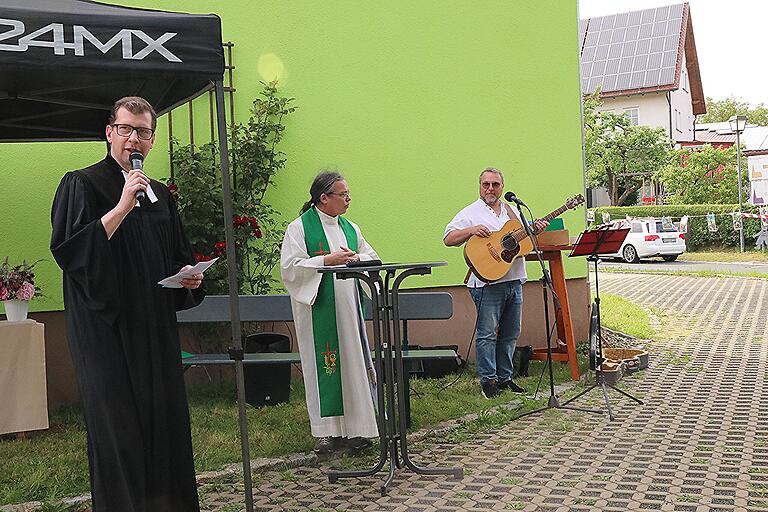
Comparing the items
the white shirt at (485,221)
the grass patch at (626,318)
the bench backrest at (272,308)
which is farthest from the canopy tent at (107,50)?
the grass patch at (626,318)

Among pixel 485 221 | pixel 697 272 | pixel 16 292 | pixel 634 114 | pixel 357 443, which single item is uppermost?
pixel 634 114

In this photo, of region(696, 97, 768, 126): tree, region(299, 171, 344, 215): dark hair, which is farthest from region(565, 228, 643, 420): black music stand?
region(696, 97, 768, 126): tree

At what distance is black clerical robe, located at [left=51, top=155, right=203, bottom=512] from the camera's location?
392 cm

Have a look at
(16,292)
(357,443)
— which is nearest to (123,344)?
(357,443)

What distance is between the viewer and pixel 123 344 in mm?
3992

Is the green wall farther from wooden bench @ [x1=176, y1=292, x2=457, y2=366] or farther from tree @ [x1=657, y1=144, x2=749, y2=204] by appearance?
tree @ [x1=657, y1=144, x2=749, y2=204]

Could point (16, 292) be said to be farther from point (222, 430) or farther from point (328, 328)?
point (328, 328)

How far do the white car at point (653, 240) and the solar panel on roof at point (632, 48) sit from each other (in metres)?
16.8

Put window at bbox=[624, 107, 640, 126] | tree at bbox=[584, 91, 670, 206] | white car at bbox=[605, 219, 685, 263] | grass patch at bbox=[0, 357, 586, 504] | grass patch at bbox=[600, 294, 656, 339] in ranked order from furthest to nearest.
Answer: window at bbox=[624, 107, 640, 126] → tree at bbox=[584, 91, 670, 206] → white car at bbox=[605, 219, 685, 263] → grass patch at bbox=[600, 294, 656, 339] → grass patch at bbox=[0, 357, 586, 504]

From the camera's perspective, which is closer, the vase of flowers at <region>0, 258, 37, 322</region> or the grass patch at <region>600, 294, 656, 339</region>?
the vase of flowers at <region>0, 258, 37, 322</region>

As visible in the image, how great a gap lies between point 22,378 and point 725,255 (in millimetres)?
25835

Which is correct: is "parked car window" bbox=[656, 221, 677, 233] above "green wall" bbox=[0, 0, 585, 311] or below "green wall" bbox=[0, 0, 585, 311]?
below

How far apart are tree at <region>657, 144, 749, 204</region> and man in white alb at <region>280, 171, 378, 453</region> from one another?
104ft

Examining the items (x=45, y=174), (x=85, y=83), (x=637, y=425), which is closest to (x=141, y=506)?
(x=85, y=83)
